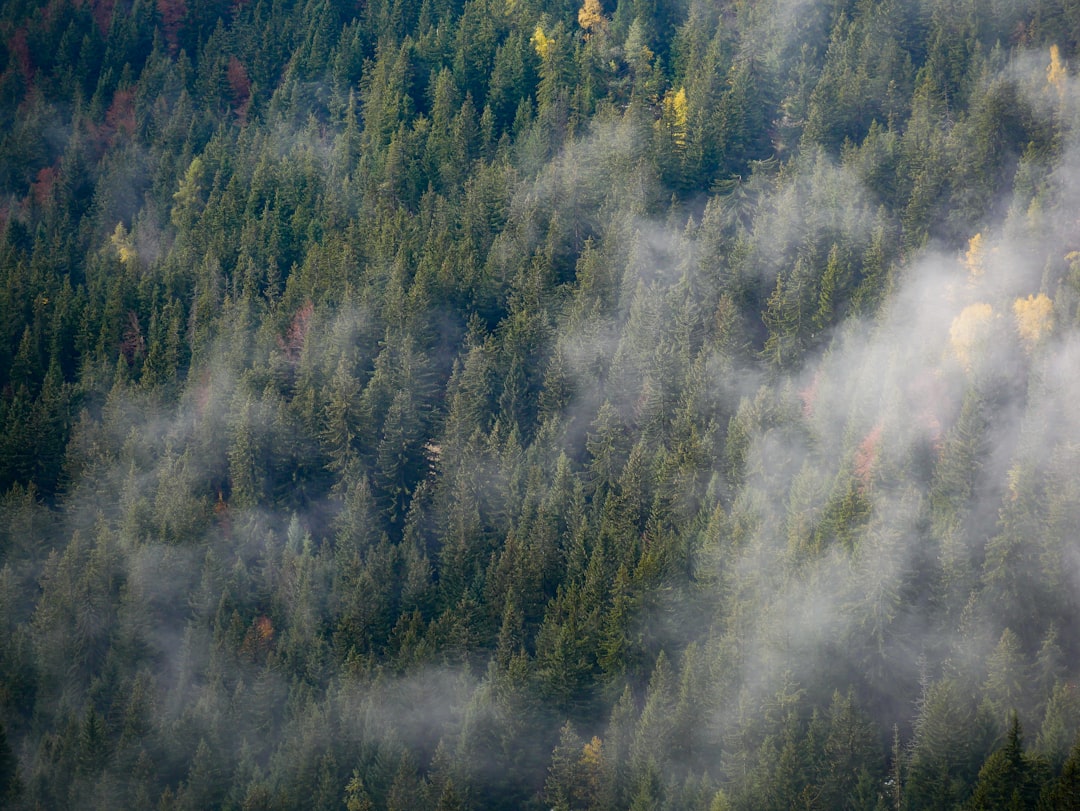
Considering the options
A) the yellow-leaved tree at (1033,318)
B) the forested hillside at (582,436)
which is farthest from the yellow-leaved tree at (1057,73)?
the yellow-leaved tree at (1033,318)

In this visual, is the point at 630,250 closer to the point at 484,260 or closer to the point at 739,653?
the point at 484,260

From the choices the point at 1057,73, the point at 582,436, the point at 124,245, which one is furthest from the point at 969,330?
the point at 124,245

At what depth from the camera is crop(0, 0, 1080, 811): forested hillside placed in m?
80.5

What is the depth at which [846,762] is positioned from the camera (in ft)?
249

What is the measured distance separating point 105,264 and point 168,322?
40.2 ft

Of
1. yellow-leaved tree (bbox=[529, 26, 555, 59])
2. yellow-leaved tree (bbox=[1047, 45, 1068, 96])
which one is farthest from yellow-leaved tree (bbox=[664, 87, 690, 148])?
yellow-leaved tree (bbox=[1047, 45, 1068, 96])

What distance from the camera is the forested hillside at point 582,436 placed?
8050 centimetres

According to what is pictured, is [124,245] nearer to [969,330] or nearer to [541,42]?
[541,42]

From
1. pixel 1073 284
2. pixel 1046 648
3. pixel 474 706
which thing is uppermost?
pixel 1073 284

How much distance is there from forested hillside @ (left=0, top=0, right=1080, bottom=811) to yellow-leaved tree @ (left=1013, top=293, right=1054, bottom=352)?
20 centimetres

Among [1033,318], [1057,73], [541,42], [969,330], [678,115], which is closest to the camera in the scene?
[1033,318]

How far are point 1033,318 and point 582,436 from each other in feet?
103

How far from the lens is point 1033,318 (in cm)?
8831

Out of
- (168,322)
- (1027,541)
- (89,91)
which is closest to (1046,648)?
(1027,541)
